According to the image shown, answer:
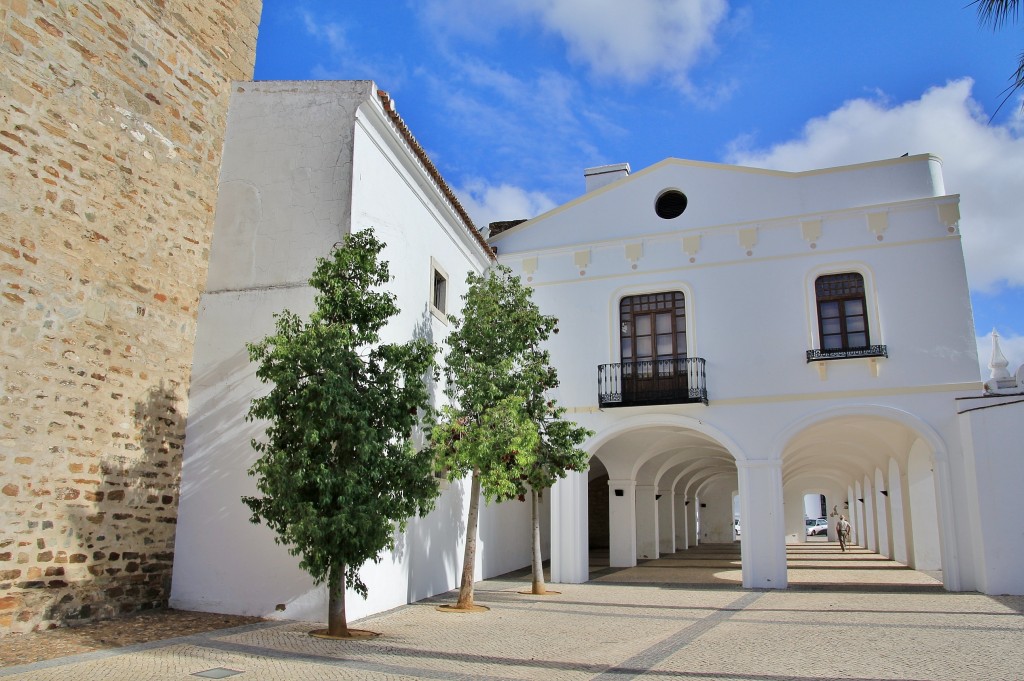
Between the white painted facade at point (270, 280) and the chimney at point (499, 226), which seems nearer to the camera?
the white painted facade at point (270, 280)

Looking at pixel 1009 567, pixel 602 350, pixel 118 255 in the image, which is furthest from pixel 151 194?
pixel 1009 567

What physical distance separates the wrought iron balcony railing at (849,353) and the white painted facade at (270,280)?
6824 millimetres

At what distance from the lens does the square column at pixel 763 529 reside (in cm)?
1303

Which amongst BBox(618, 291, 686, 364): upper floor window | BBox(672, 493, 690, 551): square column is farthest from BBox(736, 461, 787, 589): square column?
BBox(672, 493, 690, 551): square column

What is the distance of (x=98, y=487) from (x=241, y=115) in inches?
208

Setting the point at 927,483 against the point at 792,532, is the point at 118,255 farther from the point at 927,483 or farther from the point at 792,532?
the point at 792,532

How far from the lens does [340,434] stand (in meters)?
7.82

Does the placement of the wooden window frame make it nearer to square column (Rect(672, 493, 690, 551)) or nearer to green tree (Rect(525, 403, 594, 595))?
green tree (Rect(525, 403, 594, 595))

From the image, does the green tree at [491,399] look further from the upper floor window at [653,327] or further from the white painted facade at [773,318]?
the white painted facade at [773,318]

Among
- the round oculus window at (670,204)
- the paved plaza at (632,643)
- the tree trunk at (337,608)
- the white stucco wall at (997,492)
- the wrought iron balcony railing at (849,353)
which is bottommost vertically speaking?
the paved plaza at (632,643)

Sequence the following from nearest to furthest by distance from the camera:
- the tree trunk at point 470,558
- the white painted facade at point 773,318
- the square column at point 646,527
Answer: the tree trunk at point 470,558, the white painted facade at point 773,318, the square column at point 646,527

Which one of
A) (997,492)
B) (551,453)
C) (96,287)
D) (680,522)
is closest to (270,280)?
(96,287)

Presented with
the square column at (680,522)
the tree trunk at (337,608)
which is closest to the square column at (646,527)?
the square column at (680,522)

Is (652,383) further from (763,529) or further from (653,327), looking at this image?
(763,529)
